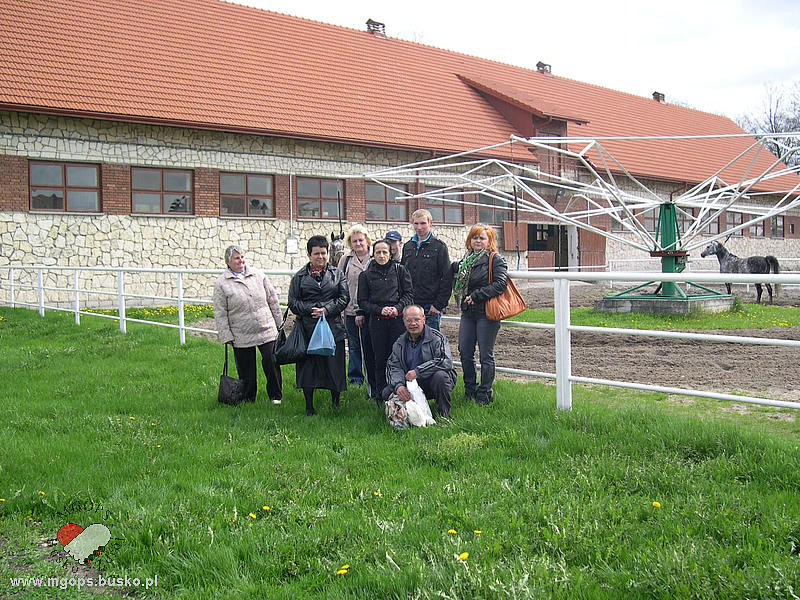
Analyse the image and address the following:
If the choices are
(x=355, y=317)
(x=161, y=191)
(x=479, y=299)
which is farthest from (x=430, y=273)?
(x=161, y=191)

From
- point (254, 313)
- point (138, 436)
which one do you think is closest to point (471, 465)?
point (138, 436)

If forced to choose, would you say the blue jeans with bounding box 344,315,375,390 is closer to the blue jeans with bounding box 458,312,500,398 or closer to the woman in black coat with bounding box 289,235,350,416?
the woman in black coat with bounding box 289,235,350,416

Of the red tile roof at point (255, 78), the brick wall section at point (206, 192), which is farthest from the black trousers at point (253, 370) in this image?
the brick wall section at point (206, 192)

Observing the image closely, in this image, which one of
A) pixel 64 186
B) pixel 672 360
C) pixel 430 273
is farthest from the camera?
pixel 64 186

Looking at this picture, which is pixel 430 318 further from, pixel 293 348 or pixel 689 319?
pixel 689 319

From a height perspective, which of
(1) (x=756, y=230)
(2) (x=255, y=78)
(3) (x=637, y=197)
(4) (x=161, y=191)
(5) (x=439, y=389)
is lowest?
(5) (x=439, y=389)

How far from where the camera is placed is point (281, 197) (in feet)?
71.8

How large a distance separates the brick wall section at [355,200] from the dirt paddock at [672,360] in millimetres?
11415

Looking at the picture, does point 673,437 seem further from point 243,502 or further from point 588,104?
point 588,104

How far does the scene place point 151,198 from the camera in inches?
780

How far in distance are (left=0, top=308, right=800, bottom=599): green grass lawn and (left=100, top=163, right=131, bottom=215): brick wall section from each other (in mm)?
13424

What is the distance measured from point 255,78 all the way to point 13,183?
28.0ft

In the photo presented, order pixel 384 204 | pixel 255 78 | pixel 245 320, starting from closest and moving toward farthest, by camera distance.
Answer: pixel 245 320
pixel 255 78
pixel 384 204

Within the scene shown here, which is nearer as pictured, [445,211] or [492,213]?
[445,211]
